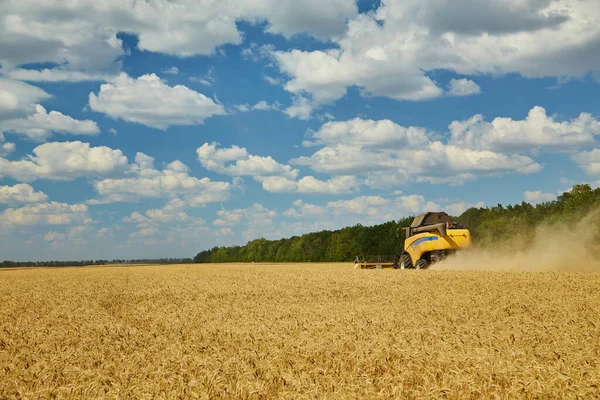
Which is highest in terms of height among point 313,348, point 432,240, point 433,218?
point 433,218

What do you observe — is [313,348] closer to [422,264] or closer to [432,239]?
[432,239]

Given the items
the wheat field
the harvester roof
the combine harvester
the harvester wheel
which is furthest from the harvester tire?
the wheat field

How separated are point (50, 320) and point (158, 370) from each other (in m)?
7.60

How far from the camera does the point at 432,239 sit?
30.8 meters

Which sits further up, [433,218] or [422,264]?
[433,218]

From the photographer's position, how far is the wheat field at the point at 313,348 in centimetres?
600

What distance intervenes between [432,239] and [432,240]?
0.19 ft

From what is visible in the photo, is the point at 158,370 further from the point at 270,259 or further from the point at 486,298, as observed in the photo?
the point at 270,259

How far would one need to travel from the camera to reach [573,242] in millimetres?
32500

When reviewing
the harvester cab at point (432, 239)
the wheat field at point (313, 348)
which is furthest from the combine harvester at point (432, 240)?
the wheat field at point (313, 348)

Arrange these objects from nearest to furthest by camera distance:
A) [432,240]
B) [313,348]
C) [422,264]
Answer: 1. [313,348]
2. [432,240]
3. [422,264]

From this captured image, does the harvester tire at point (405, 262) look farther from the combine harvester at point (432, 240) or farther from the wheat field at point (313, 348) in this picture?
the wheat field at point (313, 348)

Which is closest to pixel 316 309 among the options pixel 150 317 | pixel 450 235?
pixel 150 317

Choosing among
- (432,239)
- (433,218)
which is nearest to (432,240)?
(432,239)
